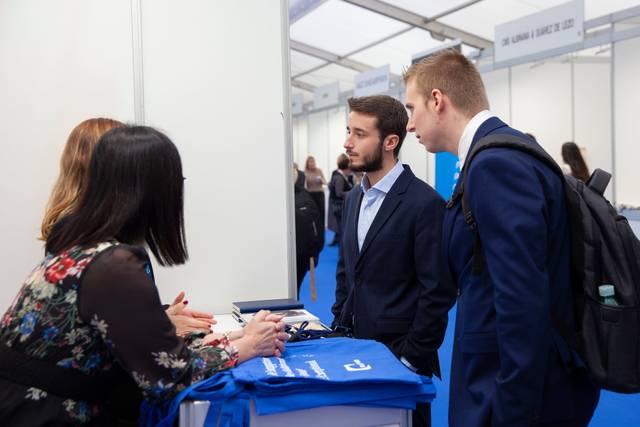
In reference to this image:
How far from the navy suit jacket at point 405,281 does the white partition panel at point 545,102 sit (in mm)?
6567

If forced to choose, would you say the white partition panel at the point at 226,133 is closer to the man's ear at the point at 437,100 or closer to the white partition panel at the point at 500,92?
the man's ear at the point at 437,100

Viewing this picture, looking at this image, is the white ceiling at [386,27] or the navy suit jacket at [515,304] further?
the white ceiling at [386,27]

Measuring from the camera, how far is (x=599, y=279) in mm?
1336

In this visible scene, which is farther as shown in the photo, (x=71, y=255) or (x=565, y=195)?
(x=565, y=195)

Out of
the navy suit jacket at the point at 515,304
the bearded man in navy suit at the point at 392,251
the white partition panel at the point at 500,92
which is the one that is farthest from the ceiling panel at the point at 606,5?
the navy suit jacket at the point at 515,304

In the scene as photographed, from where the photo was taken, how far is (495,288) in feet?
4.30

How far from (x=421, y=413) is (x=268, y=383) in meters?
0.86

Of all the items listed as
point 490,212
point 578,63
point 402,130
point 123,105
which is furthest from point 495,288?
point 578,63

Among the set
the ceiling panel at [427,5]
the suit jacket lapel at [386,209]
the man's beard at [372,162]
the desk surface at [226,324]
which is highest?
the ceiling panel at [427,5]

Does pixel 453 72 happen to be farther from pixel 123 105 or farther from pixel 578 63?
pixel 578 63

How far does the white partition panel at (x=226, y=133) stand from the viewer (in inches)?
99.6

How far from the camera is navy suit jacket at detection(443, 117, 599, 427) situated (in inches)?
50.2

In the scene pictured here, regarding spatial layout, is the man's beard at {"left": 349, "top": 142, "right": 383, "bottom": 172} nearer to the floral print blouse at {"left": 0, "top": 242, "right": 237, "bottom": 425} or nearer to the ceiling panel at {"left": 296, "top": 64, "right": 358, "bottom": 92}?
the floral print blouse at {"left": 0, "top": 242, "right": 237, "bottom": 425}

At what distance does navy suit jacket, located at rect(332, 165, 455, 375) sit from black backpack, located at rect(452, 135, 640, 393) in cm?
63
